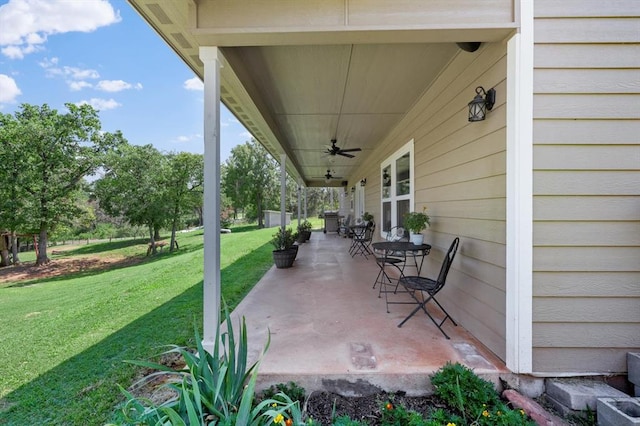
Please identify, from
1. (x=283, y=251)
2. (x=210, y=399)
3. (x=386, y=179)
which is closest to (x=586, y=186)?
(x=210, y=399)

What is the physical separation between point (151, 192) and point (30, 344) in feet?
40.5

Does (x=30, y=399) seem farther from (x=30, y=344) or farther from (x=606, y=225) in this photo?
(x=606, y=225)

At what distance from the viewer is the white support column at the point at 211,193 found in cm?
230

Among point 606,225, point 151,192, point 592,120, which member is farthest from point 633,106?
point 151,192

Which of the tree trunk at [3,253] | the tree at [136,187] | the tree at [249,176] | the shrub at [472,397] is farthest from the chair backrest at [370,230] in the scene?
the tree trunk at [3,253]

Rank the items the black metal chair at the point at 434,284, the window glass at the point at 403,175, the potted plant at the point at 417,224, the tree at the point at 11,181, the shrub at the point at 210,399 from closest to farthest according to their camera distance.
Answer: the shrub at the point at 210,399 < the black metal chair at the point at 434,284 < the potted plant at the point at 417,224 < the window glass at the point at 403,175 < the tree at the point at 11,181

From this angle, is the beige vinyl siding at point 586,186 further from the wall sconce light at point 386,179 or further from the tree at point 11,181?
the tree at point 11,181

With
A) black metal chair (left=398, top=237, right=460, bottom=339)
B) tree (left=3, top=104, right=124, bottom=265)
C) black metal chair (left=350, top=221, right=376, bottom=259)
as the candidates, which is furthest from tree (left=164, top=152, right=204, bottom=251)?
black metal chair (left=398, top=237, right=460, bottom=339)

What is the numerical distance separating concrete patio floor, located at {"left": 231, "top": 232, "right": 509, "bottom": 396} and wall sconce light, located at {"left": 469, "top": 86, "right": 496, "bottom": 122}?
6.09ft

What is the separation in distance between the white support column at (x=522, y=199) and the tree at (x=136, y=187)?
15.3m

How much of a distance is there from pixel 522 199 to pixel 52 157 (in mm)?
18279

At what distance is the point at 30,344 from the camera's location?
10.4 feet

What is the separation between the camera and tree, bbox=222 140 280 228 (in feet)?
78.0

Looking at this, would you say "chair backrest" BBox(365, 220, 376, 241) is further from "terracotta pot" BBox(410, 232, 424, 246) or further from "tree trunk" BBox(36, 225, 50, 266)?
"tree trunk" BBox(36, 225, 50, 266)
